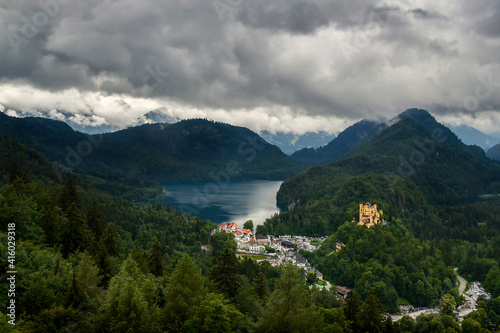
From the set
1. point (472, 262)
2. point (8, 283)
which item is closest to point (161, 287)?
point (8, 283)

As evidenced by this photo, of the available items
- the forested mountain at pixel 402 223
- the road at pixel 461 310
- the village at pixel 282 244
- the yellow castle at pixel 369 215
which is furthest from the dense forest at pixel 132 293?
the yellow castle at pixel 369 215

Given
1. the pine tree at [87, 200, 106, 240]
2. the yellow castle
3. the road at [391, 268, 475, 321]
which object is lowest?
the road at [391, 268, 475, 321]

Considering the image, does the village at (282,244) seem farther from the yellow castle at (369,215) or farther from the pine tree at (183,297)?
the pine tree at (183,297)

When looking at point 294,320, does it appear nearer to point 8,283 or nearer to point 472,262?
point 8,283

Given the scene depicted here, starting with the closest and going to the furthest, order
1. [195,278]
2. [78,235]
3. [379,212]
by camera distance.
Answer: [195,278]
[78,235]
[379,212]

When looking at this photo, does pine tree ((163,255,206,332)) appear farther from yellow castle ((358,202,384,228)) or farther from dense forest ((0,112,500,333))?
yellow castle ((358,202,384,228))

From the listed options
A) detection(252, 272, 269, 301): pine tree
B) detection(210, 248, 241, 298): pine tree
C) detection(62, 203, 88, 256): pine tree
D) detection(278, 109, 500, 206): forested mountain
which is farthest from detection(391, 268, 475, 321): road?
detection(278, 109, 500, 206): forested mountain

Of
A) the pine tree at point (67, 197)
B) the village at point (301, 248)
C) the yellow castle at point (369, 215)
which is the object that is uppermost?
the pine tree at point (67, 197)

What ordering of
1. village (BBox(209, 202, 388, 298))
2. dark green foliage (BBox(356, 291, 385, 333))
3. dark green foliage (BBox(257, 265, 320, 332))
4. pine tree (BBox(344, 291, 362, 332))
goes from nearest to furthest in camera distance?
dark green foliage (BBox(257, 265, 320, 332)) → dark green foliage (BBox(356, 291, 385, 333)) → pine tree (BBox(344, 291, 362, 332)) → village (BBox(209, 202, 388, 298))

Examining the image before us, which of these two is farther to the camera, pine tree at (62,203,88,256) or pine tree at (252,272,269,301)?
pine tree at (62,203,88,256)
